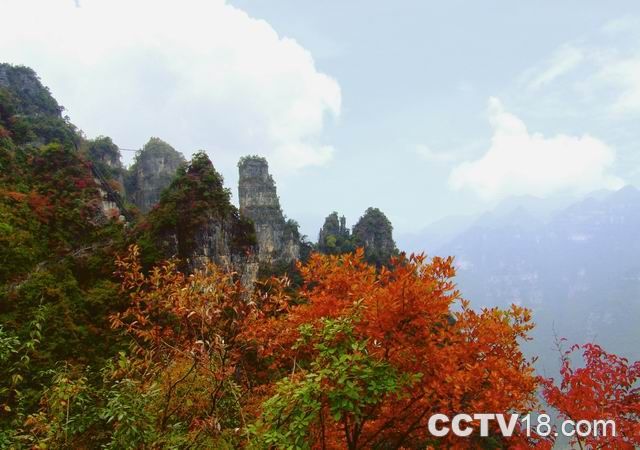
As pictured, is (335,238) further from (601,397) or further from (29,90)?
(601,397)

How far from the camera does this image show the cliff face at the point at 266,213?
2662 inches

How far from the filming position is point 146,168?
6594cm

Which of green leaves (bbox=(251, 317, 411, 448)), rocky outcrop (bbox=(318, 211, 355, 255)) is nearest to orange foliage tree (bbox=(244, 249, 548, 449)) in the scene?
green leaves (bbox=(251, 317, 411, 448))

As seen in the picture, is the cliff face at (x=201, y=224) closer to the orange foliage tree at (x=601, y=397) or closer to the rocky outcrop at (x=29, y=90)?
the orange foliage tree at (x=601, y=397)

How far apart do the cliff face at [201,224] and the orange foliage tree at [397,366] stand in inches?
586

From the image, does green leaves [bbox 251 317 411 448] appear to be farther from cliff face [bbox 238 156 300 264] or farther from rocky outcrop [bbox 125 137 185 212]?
rocky outcrop [bbox 125 137 185 212]

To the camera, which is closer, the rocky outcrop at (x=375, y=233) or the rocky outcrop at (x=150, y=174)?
the rocky outcrop at (x=150, y=174)

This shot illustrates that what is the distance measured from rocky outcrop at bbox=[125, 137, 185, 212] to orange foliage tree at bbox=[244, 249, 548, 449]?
207ft

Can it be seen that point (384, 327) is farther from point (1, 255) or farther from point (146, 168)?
point (146, 168)

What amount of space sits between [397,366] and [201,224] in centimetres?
1810

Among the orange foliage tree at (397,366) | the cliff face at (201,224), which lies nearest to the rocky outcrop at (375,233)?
the cliff face at (201,224)

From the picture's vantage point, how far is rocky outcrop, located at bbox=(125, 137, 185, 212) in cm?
6456

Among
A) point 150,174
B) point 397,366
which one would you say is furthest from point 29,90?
point 397,366

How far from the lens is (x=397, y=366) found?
5.73 meters
